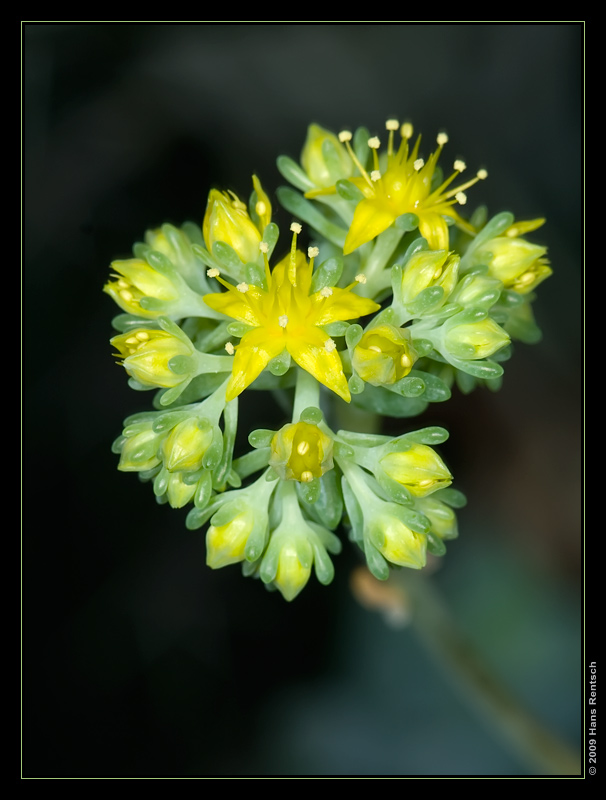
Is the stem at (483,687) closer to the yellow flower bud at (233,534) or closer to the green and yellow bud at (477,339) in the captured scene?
the yellow flower bud at (233,534)

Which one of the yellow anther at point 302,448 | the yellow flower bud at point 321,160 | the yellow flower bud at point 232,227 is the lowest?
the yellow anther at point 302,448

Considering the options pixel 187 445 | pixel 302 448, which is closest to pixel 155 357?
pixel 187 445

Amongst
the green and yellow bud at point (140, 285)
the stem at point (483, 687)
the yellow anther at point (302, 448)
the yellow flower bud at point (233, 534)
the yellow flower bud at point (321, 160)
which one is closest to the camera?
the yellow anther at point (302, 448)

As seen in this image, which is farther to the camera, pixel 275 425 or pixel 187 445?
pixel 275 425

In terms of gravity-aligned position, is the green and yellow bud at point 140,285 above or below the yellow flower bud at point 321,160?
below

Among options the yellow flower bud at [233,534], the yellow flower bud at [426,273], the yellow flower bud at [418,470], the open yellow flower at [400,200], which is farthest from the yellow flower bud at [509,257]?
the yellow flower bud at [233,534]

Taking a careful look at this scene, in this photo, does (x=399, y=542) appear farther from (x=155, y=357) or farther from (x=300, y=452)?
(x=155, y=357)

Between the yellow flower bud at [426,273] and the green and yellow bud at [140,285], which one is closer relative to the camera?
the yellow flower bud at [426,273]
